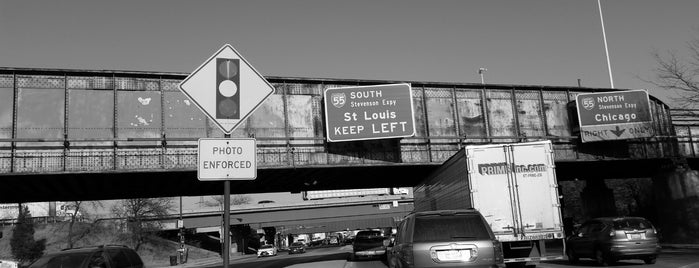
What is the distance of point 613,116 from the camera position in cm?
2539

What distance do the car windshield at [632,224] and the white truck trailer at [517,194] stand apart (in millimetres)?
3175

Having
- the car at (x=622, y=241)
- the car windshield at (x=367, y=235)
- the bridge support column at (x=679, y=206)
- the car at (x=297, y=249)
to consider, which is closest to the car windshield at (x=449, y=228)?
the car at (x=622, y=241)

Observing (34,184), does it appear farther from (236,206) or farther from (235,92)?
(236,206)

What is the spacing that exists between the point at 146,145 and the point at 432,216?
14243 mm

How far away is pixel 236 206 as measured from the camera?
233 ft

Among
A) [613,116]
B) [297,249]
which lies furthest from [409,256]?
[297,249]

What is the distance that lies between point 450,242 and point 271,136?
14.3m

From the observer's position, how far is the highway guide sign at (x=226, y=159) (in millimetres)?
6320

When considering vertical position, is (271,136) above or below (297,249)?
above

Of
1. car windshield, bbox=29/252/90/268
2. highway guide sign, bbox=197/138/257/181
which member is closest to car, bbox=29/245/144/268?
car windshield, bbox=29/252/90/268

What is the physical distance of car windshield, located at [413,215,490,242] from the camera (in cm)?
999

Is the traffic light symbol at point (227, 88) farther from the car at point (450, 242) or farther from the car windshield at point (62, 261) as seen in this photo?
the car windshield at point (62, 261)

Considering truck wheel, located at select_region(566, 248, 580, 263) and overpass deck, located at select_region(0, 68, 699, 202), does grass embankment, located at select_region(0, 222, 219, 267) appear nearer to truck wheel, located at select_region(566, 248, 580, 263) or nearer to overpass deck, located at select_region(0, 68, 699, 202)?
overpass deck, located at select_region(0, 68, 699, 202)

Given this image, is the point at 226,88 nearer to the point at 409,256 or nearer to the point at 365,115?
the point at 409,256
